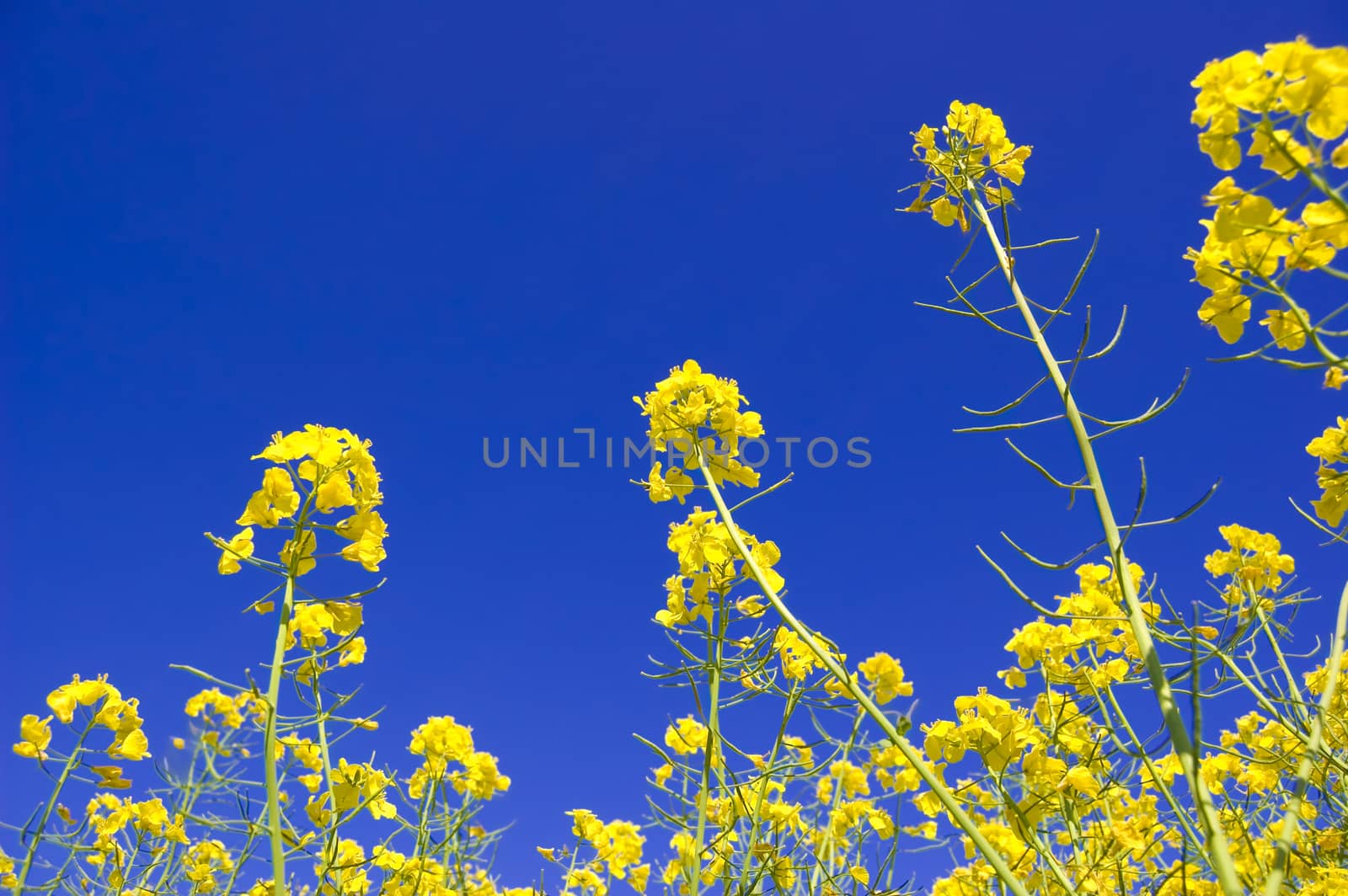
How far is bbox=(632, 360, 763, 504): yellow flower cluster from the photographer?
2719mm

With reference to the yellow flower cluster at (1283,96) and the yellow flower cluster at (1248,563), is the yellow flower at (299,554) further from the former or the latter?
the yellow flower cluster at (1248,563)

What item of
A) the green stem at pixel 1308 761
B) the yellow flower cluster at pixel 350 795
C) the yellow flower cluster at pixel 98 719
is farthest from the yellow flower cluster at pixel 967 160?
the yellow flower cluster at pixel 98 719

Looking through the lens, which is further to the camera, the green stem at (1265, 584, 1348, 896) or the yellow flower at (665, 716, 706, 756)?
the yellow flower at (665, 716, 706, 756)

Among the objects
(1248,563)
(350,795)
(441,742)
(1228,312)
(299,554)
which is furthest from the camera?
(441,742)

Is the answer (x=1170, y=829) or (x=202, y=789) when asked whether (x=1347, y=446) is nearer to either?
(x=1170, y=829)

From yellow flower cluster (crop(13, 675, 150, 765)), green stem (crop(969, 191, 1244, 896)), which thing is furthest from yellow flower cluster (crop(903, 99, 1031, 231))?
yellow flower cluster (crop(13, 675, 150, 765))

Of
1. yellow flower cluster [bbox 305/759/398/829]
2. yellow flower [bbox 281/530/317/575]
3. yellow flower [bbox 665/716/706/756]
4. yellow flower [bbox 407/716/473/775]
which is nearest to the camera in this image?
yellow flower [bbox 281/530/317/575]

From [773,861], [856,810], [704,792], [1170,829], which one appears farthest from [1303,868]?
[704,792]

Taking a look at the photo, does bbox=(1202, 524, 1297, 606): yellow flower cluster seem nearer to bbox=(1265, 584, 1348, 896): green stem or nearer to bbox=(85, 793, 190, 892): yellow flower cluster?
bbox=(1265, 584, 1348, 896): green stem

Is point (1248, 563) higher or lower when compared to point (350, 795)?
higher

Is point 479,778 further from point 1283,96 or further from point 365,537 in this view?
point 1283,96

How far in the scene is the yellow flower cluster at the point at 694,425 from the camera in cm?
272

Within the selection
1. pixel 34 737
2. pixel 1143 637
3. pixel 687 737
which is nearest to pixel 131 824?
pixel 34 737

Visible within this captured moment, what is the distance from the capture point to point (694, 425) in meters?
2.70
